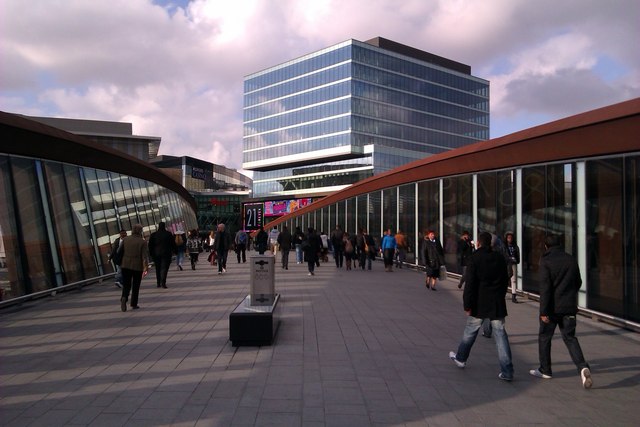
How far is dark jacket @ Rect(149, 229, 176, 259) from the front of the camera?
14.0 metres

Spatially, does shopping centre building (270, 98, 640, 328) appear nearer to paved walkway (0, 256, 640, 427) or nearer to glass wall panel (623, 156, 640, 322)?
glass wall panel (623, 156, 640, 322)

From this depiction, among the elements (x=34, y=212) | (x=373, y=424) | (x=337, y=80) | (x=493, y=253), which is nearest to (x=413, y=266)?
(x=34, y=212)

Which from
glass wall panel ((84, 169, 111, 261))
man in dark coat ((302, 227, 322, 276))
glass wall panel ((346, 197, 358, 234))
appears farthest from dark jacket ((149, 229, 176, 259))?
glass wall panel ((346, 197, 358, 234))

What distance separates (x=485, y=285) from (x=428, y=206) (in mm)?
13082

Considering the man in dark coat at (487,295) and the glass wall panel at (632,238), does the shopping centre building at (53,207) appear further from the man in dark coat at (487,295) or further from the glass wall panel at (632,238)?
the glass wall panel at (632,238)

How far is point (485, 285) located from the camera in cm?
622

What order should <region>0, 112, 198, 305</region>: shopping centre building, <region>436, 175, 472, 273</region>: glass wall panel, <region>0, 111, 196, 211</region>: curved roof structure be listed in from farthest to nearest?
<region>436, 175, 472, 273</region>: glass wall panel → <region>0, 112, 198, 305</region>: shopping centre building → <region>0, 111, 196, 211</region>: curved roof structure

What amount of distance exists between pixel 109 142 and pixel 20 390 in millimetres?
59444

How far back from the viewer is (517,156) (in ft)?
43.0

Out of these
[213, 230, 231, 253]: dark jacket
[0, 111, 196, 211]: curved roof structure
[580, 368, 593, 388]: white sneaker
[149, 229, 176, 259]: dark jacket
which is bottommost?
[580, 368, 593, 388]: white sneaker

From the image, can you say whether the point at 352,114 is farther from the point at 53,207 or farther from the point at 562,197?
the point at 562,197

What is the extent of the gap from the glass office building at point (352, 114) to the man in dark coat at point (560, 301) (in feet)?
254

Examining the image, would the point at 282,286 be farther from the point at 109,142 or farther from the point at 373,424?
the point at 109,142

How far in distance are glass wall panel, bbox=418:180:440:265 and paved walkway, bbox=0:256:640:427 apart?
25.7 ft
